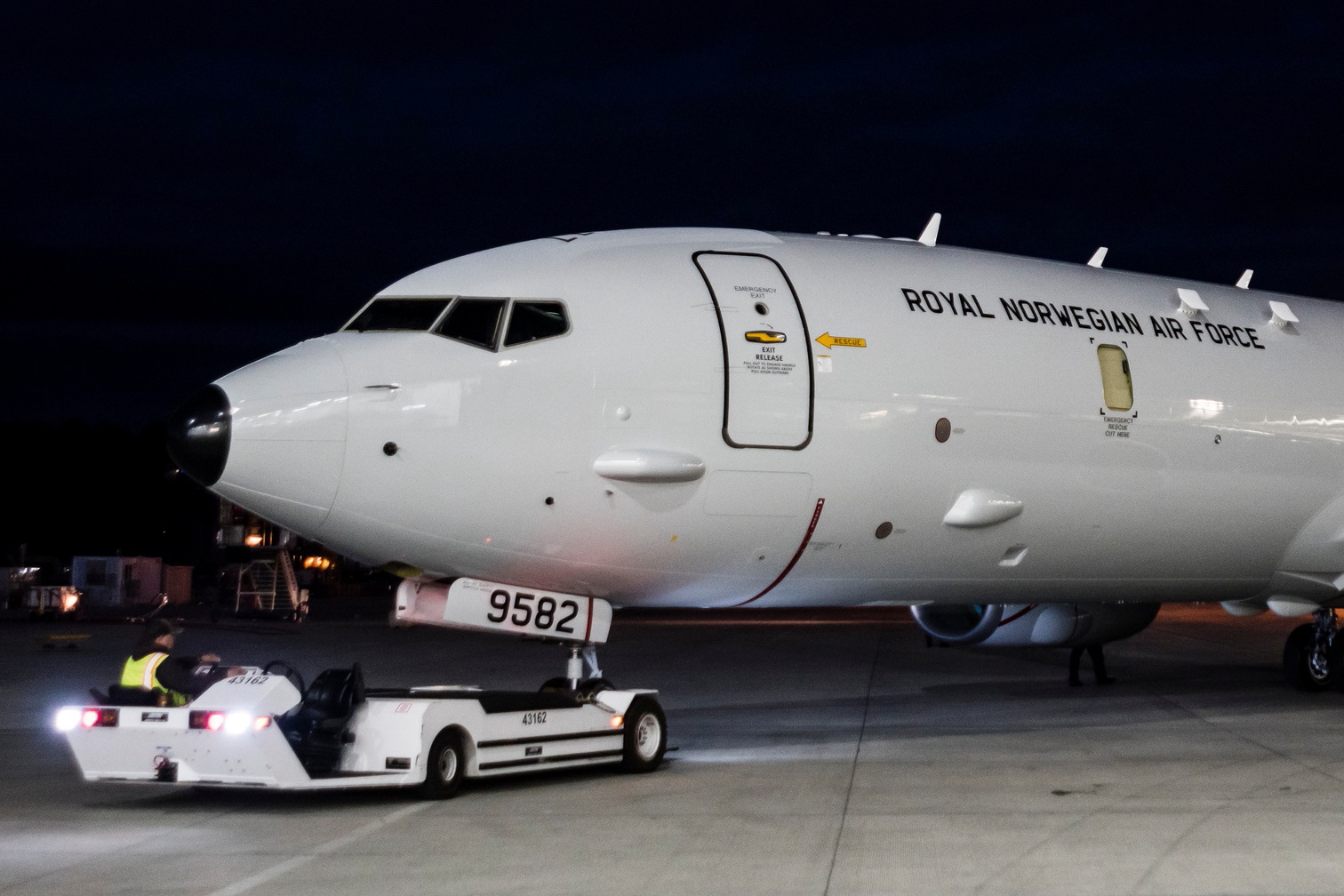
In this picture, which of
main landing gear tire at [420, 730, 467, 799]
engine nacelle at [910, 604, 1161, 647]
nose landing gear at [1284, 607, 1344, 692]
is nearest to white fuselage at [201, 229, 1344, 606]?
main landing gear tire at [420, 730, 467, 799]

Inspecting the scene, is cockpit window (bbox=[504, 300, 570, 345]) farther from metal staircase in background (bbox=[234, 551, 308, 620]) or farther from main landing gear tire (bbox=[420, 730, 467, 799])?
metal staircase in background (bbox=[234, 551, 308, 620])

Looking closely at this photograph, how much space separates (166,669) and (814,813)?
516 centimetres

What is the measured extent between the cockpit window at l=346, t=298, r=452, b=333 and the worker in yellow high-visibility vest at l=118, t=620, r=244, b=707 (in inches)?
113

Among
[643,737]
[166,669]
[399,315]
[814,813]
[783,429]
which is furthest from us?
[643,737]

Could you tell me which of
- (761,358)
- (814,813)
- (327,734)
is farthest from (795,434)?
(327,734)

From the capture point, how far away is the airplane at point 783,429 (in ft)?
36.1

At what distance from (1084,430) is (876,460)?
2.45 metres

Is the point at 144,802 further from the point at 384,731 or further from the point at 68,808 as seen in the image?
the point at 384,731

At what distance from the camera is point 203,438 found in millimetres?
10531

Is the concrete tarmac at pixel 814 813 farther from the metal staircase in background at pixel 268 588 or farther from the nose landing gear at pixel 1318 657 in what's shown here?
the metal staircase in background at pixel 268 588

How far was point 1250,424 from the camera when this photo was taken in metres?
14.9

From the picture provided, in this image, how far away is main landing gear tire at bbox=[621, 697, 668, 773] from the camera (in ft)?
39.7

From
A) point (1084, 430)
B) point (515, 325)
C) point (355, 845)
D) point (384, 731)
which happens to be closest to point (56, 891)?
point (355, 845)

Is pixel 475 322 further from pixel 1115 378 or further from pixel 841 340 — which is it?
pixel 1115 378
